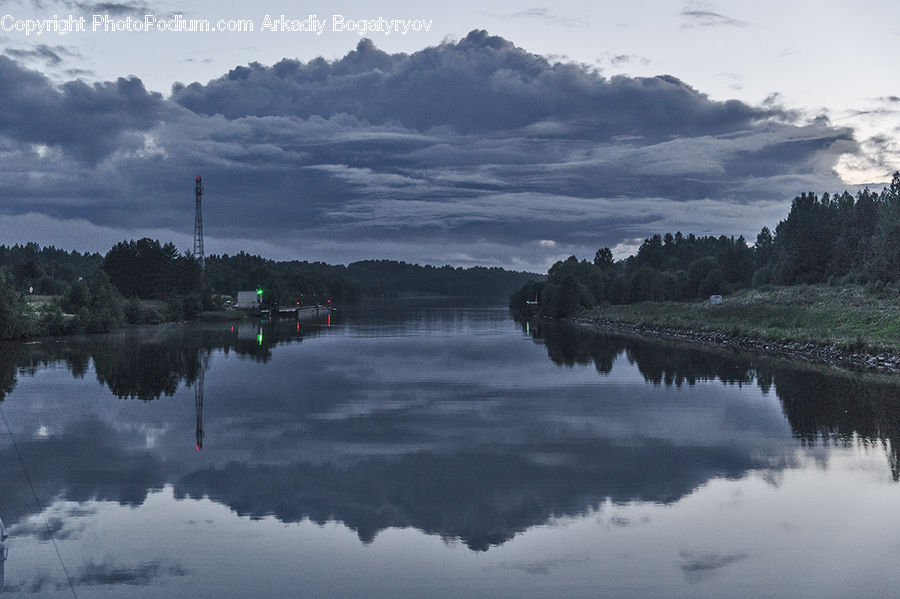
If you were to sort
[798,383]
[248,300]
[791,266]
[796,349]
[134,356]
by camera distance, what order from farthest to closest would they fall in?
1. [248,300]
2. [791,266]
3. [796,349]
4. [134,356]
5. [798,383]

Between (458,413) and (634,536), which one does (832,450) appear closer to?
(634,536)

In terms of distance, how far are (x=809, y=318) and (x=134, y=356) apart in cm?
5673

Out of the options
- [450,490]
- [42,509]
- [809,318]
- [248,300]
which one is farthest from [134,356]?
[248,300]

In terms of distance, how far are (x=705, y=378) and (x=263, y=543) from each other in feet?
104

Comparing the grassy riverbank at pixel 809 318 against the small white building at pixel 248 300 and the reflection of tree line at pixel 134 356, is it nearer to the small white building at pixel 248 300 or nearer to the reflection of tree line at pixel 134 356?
the reflection of tree line at pixel 134 356

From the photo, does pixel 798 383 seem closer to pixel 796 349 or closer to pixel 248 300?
pixel 796 349

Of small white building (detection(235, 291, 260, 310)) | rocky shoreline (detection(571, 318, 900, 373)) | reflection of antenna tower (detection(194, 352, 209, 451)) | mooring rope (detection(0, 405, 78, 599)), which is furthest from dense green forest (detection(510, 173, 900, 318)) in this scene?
mooring rope (detection(0, 405, 78, 599))

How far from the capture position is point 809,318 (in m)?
67.5

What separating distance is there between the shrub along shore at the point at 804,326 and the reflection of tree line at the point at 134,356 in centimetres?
3875

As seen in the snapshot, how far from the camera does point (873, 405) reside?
28.9 m

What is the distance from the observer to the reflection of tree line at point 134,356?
3744 cm

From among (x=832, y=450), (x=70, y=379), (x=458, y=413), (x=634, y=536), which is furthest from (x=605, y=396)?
(x=70, y=379)

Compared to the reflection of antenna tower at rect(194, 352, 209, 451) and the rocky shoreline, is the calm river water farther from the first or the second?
the rocky shoreline

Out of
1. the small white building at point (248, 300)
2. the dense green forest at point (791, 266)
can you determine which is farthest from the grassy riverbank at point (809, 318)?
the small white building at point (248, 300)
